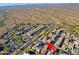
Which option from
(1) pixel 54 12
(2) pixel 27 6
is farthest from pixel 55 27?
(2) pixel 27 6

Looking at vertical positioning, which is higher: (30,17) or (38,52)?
(30,17)

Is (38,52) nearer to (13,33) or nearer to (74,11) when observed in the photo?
(13,33)

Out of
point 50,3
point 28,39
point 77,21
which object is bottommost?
point 28,39

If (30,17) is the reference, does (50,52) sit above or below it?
below

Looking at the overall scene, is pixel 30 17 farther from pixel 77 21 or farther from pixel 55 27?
pixel 77 21

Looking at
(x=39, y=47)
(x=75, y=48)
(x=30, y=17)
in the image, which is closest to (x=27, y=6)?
(x=30, y=17)
